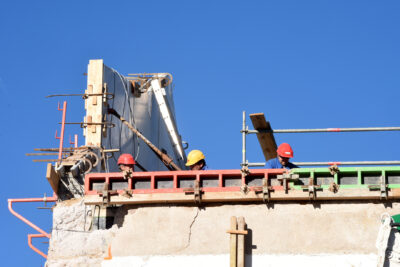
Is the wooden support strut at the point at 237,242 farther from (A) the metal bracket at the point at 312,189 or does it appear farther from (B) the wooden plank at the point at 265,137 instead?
(B) the wooden plank at the point at 265,137

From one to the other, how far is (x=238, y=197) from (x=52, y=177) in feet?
14.5

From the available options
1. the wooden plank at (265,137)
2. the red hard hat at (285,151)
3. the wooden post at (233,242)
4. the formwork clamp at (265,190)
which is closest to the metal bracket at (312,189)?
the formwork clamp at (265,190)

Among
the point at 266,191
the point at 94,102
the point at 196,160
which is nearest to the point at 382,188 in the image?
the point at 266,191

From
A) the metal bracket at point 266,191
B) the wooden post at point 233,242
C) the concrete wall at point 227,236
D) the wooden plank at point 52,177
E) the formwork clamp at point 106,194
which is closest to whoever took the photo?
the wooden post at point 233,242

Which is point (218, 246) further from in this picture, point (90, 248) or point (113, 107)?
point (113, 107)

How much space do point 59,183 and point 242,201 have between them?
175 inches

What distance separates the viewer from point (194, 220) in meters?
20.1

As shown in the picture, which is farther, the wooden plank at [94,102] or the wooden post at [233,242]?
the wooden plank at [94,102]

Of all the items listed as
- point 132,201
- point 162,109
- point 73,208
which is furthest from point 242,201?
point 162,109

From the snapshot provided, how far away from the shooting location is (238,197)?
65.5 feet

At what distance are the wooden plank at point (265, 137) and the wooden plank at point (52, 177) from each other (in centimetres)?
441

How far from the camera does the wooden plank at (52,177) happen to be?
21969 mm

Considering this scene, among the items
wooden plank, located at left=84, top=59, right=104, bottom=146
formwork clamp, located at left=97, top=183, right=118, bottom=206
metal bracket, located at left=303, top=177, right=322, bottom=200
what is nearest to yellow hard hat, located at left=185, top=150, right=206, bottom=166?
formwork clamp, located at left=97, top=183, right=118, bottom=206

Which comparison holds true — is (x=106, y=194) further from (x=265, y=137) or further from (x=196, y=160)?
(x=265, y=137)
